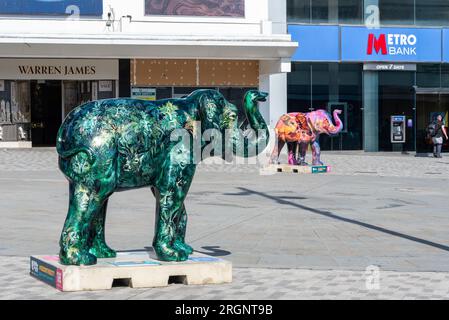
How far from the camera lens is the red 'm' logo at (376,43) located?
37.6m

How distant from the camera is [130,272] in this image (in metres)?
8.20

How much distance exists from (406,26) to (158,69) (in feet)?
34.6

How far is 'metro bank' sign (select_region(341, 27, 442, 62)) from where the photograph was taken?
37.4 metres

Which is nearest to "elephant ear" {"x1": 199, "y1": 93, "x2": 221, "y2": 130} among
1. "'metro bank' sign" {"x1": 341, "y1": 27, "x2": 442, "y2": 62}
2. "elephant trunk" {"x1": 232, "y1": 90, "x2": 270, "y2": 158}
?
"elephant trunk" {"x1": 232, "y1": 90, "x2": 270, "y2": 158}

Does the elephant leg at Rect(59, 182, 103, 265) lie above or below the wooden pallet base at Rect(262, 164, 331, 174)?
above

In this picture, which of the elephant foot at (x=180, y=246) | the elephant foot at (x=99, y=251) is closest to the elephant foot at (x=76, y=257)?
the elephant foot at (x=99, y=251)

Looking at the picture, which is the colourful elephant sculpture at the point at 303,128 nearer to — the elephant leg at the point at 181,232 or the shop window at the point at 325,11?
the shop window at the point at 325,11

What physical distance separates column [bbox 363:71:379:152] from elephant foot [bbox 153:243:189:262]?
98.8ft

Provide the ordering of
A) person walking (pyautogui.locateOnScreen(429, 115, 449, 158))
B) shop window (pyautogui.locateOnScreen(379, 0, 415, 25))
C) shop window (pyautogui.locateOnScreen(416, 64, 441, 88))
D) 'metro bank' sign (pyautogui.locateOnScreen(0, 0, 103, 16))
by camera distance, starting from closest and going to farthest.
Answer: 'metro bank' sign (pyautogui.locateOnScreen(0, 0, 103, 16)) → person walking (pyautogui.locateOnScreen(429, 115, 449, 158)) → shop window (pyautogui.locateOnScreen(379, 0, 415, 25)) → shop window (pyautogui.locateOnScreen(416, 64, 441, 88))

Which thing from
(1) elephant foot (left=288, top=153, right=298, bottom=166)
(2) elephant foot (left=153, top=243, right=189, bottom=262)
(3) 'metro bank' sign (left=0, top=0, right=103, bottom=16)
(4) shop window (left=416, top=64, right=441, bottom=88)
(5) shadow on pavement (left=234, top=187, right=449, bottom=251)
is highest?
(3) 'metro bank' sign (left=0, top=0, right=103, bottom=16)

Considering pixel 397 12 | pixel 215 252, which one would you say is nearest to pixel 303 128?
pixel 215 252

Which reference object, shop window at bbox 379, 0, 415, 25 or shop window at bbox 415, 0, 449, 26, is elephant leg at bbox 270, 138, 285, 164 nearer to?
shop window at bbox 379, 0, 415, 25

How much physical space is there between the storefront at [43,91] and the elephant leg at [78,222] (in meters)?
27.7

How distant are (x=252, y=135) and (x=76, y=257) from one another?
2.03m
